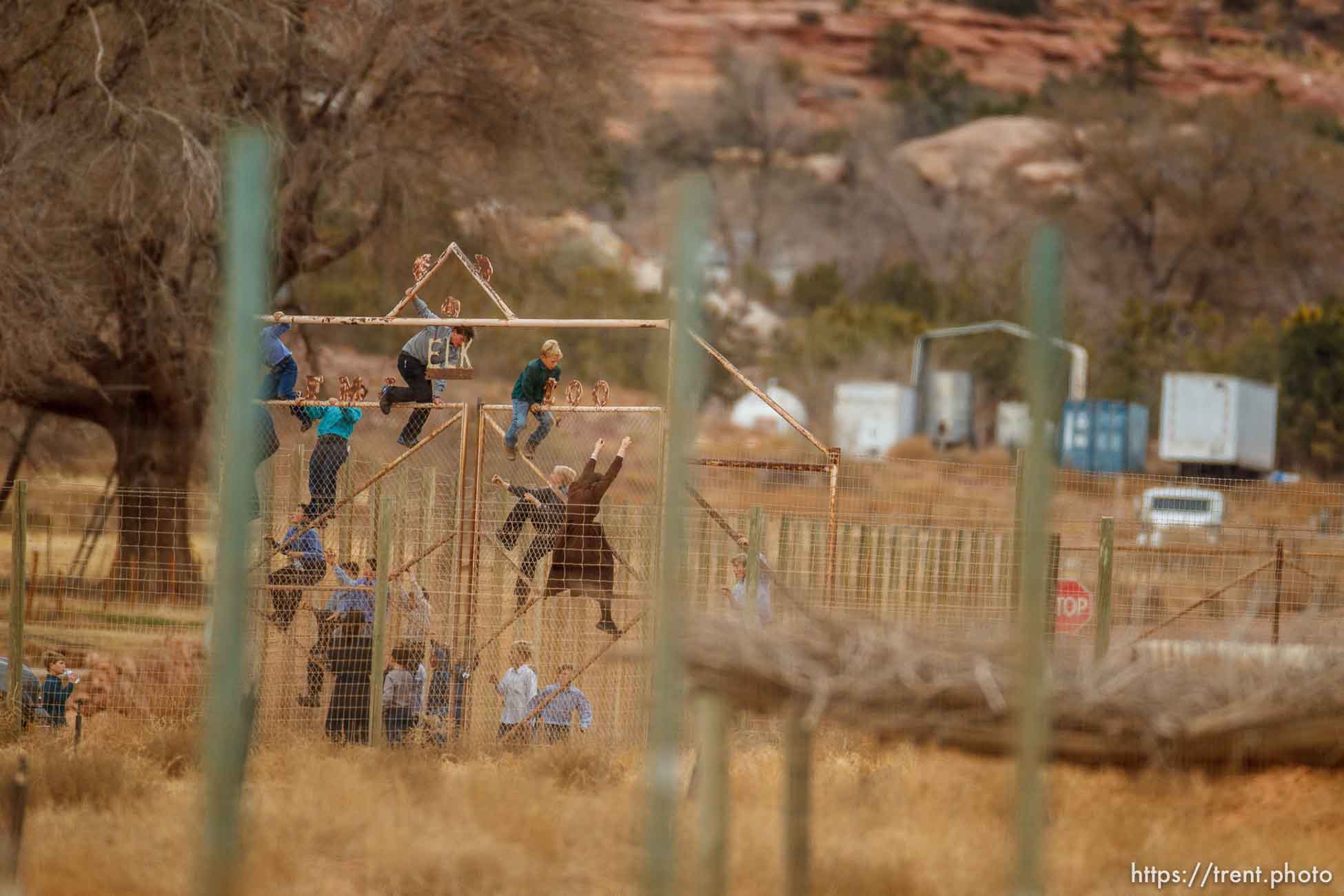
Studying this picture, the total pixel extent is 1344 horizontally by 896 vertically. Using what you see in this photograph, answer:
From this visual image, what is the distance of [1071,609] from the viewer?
1347 centimetres

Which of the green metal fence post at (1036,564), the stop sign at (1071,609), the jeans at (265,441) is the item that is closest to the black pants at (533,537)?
the jeans at (265,441)

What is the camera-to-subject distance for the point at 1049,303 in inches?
190

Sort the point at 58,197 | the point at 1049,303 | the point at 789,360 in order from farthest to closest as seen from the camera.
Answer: the point at 789,360
the point at 58,197
the point at 1049,303

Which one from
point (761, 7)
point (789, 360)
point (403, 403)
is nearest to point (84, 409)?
point (403, 403)

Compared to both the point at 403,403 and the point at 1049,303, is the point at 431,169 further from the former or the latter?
the point at 1049,303

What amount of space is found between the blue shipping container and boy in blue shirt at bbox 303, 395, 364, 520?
93.0 ft

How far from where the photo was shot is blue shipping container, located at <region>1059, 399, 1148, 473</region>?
124 ft

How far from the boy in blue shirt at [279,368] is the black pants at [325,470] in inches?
7.1

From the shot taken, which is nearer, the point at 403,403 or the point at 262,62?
the point at 403,403

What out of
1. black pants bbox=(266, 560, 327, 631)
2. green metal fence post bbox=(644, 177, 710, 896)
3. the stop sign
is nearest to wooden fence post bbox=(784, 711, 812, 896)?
green metal fence post bbox=(644, 177, 710, 896)

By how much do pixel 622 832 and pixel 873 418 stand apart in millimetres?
37209

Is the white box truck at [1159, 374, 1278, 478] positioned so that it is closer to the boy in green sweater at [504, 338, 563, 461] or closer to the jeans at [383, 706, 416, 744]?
the boy in green sweater at [504, 338, 563, 461]

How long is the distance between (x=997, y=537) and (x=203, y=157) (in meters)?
9.50

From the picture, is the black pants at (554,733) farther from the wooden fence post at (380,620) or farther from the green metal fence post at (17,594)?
the green metal fence post at (17,594)
